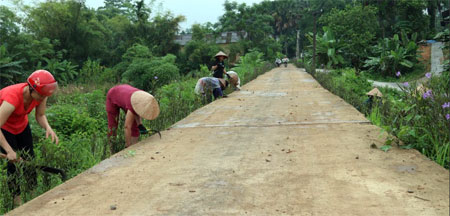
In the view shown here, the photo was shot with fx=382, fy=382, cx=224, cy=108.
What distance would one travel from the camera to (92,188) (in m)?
3.42

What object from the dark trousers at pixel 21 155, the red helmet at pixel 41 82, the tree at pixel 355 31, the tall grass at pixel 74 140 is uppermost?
the tree at pixel 355 31

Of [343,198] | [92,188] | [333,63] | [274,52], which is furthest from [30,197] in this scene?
[274,52]

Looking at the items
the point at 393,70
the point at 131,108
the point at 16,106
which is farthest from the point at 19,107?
the point at 393,70

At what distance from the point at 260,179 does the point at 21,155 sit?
2.39 metres

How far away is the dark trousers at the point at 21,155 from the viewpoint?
3381 millimetres

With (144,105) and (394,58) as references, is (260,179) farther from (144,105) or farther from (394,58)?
(394,58)

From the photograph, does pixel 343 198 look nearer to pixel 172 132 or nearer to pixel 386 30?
pixel 172 132

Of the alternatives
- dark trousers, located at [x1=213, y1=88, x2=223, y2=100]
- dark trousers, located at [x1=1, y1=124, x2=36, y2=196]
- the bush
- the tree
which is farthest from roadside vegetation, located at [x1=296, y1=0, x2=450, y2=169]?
the bush

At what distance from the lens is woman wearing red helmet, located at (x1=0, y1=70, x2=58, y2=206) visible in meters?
3.36

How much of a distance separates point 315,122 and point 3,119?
179 inches

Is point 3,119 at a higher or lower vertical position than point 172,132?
higher

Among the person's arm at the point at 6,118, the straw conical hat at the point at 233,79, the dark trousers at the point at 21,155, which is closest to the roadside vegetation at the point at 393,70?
the straw conical hat at the point at 233,79

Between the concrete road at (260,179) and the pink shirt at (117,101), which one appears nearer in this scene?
the concrete road at (260,179)

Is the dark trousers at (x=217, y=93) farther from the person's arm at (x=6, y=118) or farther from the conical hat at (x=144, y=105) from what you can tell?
the person's arm at (x=6, y=118)
